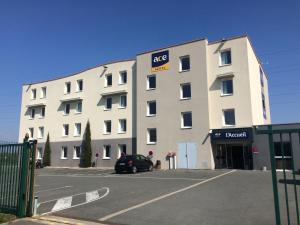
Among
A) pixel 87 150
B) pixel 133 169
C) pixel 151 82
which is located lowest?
pixel 133 169

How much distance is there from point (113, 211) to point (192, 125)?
22.1 meters

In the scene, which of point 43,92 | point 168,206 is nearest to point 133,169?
point 168,206

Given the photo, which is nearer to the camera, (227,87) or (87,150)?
A: (227,87)

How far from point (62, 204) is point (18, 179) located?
7.72 feet

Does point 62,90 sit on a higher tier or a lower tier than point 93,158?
higher

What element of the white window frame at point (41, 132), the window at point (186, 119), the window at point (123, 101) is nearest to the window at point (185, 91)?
the window at point (186, 119)

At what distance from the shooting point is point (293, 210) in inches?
361

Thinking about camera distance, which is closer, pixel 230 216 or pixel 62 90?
pixel 230 216

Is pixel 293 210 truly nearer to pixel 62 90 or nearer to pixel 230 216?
pixel 230 216

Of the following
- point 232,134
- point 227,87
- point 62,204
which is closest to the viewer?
point 62,204

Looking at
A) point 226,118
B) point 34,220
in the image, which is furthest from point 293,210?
point 226,118

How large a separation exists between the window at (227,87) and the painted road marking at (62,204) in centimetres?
2134

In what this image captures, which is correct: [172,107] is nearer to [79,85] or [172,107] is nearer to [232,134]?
[232,134]

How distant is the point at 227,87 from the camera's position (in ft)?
100.0
